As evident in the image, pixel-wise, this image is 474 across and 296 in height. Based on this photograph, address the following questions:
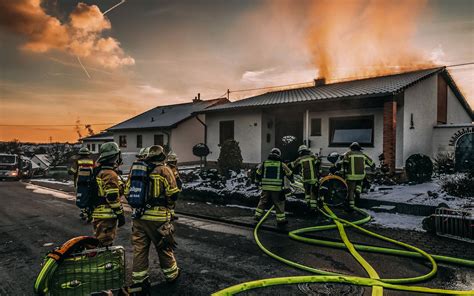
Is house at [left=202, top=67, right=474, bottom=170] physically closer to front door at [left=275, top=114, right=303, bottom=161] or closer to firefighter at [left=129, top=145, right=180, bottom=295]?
front door at [left=275, top=114, right=303, bottom=161]

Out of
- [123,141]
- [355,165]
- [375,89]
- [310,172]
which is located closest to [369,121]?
[375,89]

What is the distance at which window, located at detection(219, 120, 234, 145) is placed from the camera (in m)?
17.9

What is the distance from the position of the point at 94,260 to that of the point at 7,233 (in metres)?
5.68

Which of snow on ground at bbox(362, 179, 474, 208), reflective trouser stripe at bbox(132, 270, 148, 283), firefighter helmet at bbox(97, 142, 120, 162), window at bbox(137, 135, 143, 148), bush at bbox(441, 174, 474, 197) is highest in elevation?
window at bbox(137, 135, 143, 148)

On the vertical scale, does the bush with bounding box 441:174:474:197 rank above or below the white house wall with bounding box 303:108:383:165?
below

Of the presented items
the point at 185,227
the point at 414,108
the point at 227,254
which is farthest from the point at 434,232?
the point at 414,108

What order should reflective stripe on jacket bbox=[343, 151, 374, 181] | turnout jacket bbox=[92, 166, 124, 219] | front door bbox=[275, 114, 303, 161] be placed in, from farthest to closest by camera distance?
front door bbox=[275, 114, 303, 161], reflective stripe on jacket bbox=[343, 151, 374, 181], turnout jacket bbox=[92, 166, 124, 219]

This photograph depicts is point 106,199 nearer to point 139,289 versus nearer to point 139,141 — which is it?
point 139,289

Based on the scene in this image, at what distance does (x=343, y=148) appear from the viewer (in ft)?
43.4

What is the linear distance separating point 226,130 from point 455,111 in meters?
13.5

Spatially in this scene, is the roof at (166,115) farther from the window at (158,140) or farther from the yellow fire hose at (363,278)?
the yellow fire hose at (363,278)

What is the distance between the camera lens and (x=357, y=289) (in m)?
3.95

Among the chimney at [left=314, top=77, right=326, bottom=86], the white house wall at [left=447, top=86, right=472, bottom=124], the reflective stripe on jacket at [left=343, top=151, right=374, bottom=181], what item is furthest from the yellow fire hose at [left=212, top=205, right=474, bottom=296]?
the chimney at [left=314, top=77, right=326, bottom=86]

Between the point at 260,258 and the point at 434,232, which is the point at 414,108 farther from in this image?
the point at 260,258
